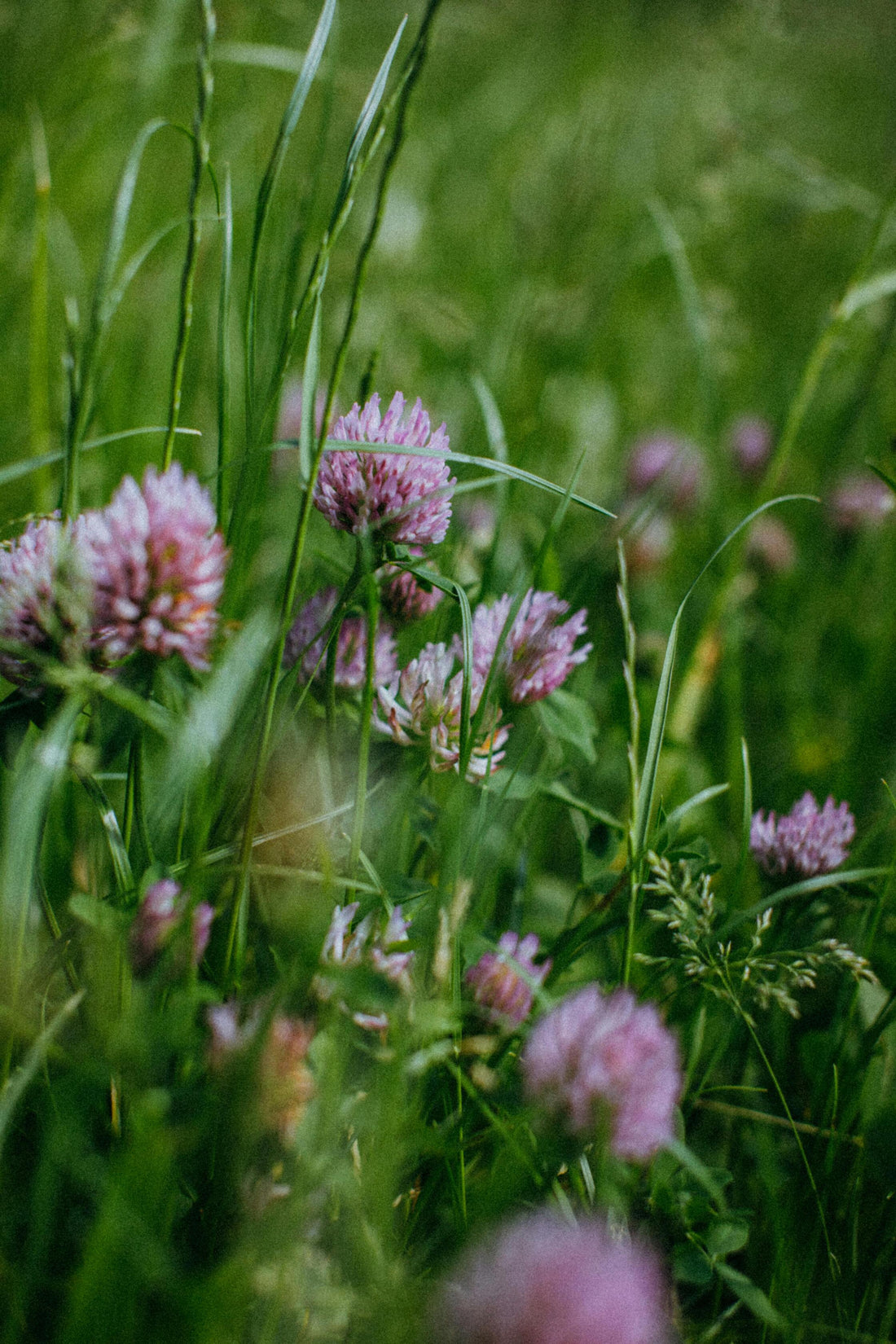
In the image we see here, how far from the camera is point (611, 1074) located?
1.57 feet

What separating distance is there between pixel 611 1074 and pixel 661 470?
124cm

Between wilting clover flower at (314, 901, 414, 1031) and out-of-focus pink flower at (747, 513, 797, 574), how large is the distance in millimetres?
1119

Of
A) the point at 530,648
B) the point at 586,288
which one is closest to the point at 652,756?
the point at 530,648

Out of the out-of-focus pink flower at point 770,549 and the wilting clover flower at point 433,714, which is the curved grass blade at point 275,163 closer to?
the wilting clover flower at point 433,714

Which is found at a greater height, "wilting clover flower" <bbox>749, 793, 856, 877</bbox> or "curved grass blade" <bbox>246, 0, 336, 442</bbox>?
"curved grass blade" <bbox>246, 0, 336, 442</bbox>

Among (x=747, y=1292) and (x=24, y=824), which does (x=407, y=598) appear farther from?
(x=747, y=1292)

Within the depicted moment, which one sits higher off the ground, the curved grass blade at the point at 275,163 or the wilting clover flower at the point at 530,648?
the curved grass blade at the point at 275,163

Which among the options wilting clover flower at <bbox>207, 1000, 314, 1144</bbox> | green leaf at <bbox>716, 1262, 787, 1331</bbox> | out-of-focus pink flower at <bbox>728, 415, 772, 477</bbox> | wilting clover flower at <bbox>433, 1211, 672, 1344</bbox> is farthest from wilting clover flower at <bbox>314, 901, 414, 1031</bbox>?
out-of-focus pink flower at <bbox>728, 415, 772, 477</bbox>

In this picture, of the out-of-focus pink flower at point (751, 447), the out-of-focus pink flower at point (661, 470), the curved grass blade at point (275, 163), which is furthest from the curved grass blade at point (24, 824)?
the out-of-focus pink flower at point (751, 447)

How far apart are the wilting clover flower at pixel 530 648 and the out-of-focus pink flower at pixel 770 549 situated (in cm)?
92

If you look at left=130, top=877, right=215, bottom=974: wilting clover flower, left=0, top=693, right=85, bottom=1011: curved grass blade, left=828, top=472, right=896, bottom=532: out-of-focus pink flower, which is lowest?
left=130, top=877, right=215, bottom=974: wilting clover flower

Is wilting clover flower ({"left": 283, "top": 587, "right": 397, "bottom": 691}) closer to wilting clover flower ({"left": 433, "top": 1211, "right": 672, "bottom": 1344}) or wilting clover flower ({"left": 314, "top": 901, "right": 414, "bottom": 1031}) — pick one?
wilting clover flower ({"left": 314, "top": 901, "right": 414, "bottom": 1031})

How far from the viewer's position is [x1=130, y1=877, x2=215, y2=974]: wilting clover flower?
1.74ft

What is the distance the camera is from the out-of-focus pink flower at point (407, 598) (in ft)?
2.40
